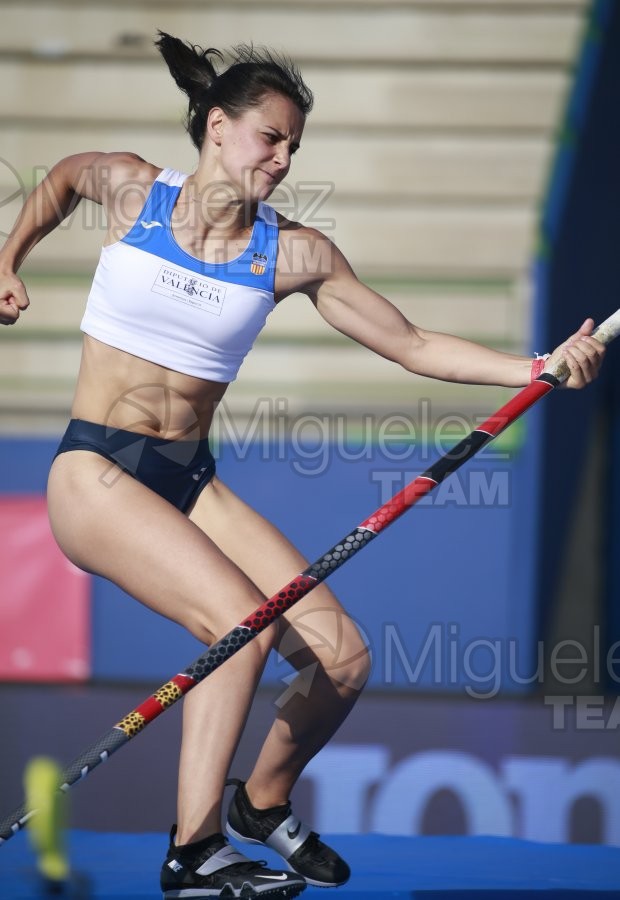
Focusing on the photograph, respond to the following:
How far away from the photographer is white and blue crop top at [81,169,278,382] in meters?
2.96

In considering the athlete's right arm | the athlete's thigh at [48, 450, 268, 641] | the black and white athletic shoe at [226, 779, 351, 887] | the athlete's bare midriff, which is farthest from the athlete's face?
the black and white athletic shoe at [226, 779, 351, 887]

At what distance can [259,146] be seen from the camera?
2996mm

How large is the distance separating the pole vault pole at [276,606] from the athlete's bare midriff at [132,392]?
1.76 feet

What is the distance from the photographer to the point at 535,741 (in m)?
5.02

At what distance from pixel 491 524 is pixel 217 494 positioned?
8.67 ft

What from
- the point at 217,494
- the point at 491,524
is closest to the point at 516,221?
the point at 491,524

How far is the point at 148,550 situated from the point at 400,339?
945mm

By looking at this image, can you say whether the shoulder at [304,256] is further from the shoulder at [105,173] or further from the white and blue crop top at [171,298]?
the shoulder at [105,173]

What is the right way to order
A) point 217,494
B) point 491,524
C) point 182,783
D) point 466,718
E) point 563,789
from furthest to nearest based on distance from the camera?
point 491,524 < point 466,718 < point 563,789 < point 217,494 < point 182,783

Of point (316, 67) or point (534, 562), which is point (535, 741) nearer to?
point (534, 562)

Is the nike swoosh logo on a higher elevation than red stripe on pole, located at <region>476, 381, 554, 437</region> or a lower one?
lower

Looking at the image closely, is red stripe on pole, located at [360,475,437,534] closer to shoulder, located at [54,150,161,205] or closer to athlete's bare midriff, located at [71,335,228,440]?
athlete's bare midriff, located at [71,335,228,440]

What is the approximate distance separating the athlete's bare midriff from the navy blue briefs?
3 cm

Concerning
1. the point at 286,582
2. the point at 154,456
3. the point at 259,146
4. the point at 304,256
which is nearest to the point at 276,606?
the point at 286,582
